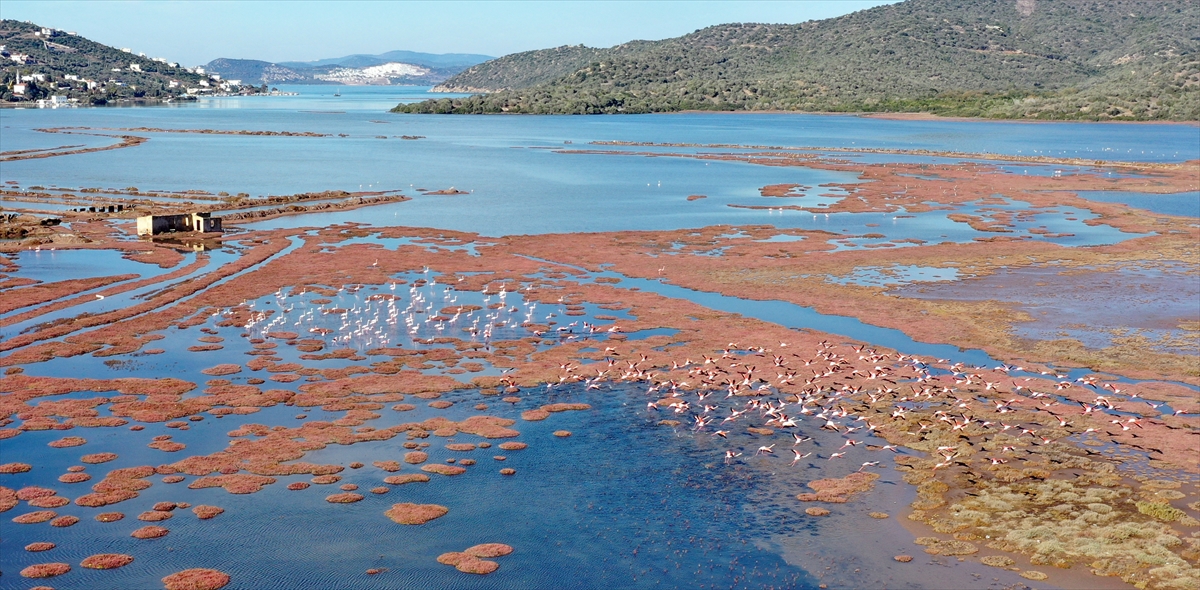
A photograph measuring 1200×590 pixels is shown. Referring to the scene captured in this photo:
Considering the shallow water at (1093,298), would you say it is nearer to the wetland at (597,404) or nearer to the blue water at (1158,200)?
the wetland at (597,404)

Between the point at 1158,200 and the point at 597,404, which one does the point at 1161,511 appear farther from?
the point at 1158,200

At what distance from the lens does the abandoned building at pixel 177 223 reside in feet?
216

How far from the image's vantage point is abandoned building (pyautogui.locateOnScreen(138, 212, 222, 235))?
6594 cm

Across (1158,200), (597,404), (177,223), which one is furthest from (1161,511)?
(1158,200)

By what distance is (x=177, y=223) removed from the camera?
67.8 meters

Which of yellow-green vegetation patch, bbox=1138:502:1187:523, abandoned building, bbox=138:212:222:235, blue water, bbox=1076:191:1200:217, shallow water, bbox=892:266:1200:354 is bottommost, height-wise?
yellow-green vegetation patch, bbox=1138:502:1187:523

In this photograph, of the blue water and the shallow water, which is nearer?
the shallow water

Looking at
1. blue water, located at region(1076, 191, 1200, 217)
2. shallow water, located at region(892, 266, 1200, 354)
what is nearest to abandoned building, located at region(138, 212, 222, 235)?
shallow water, located at region(892, 266, 1200, 354)

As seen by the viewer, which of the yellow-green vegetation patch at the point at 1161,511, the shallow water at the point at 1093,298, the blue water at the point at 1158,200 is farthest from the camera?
the blue water at the point at 1158,200

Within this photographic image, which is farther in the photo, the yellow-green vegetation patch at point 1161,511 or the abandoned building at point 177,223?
the abandoned building at point 177,223

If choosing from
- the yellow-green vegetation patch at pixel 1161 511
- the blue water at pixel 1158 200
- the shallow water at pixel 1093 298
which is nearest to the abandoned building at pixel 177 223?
the shallow water at pixel 1093 298

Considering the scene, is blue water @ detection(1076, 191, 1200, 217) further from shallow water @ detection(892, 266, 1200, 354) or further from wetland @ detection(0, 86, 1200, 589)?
shallow water @ detection(892, 266, 1200, 354)

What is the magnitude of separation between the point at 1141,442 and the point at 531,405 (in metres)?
18.6

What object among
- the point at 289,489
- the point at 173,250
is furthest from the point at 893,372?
the point at 173,250
